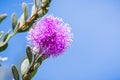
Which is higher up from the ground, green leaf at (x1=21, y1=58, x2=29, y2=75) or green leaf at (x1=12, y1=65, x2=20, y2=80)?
green leaf at (x1=21, y1=58, x2=29, y2=75)

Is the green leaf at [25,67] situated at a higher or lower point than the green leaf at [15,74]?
higher

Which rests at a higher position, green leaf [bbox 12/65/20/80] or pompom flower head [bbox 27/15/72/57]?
pompom flower head [bbox 27/15/72/57]

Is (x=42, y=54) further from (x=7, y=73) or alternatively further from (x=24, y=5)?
(x=7, y=73)

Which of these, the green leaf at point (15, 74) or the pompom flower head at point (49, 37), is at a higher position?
the pompom flower head at point (49, 37)

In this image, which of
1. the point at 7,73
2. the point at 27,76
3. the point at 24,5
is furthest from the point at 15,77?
the point at 7,73

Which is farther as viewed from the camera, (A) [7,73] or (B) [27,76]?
(A) [7,73]

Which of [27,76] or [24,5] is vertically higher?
[24,5]
